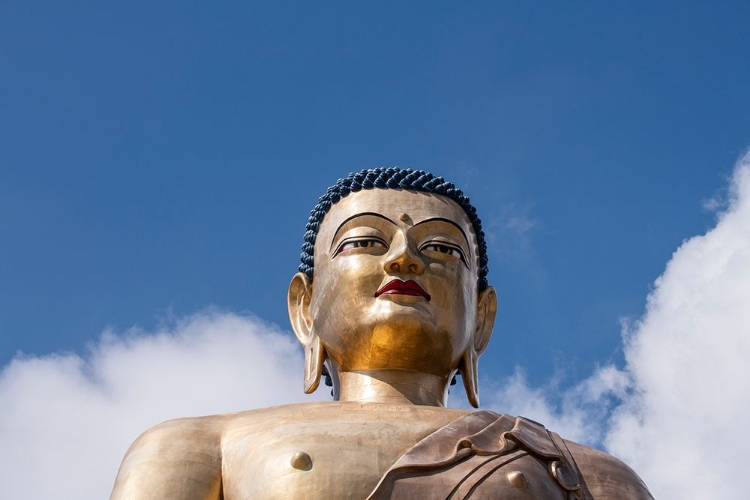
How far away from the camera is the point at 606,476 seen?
9312mm

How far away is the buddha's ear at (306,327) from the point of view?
1084 centimetres

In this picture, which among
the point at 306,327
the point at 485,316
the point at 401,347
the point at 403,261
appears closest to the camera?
the point at 401,347

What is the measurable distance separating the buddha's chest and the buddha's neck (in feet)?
3.45

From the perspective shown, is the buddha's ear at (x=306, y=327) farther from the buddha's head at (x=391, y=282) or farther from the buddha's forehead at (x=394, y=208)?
the buddha's forehead at (x=394, y=208)

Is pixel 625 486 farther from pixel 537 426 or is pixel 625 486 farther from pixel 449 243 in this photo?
pixel 449 243

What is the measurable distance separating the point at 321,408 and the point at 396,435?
74 cm

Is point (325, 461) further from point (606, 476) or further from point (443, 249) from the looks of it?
point (443, 249)

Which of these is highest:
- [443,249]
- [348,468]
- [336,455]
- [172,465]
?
[443,249]

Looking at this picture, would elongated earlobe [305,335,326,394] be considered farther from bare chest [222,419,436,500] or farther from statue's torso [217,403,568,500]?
bare chest [222,419,436,500]

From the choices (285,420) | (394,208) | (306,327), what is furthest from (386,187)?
(285,420)

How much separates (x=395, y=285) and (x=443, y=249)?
61cm

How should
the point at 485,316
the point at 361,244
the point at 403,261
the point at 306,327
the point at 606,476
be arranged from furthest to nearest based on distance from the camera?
the point at 485,316 → the point at 306,327 → the point at 361,244 → the point at 403,261 → the point at 606,476

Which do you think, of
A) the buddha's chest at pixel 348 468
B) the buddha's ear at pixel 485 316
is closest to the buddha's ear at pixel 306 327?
the buddha's ear at pixel 485 316

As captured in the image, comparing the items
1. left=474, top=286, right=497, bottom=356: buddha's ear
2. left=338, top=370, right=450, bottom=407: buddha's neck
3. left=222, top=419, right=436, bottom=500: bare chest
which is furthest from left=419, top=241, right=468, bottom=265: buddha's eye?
left=222, top=419, right=436, bottom=500: bare chest
